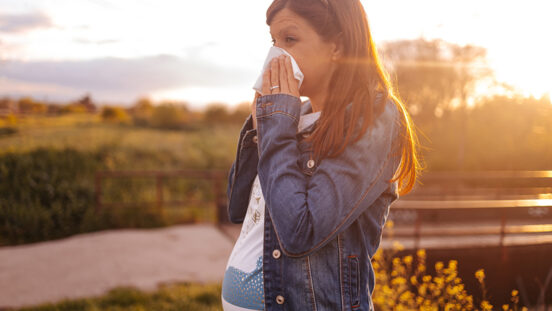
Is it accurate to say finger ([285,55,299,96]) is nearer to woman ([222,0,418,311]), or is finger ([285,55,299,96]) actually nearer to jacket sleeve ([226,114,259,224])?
woman ([222,0,418,311])

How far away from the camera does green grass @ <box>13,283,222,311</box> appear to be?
4023 mm

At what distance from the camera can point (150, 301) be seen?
4.25 metres

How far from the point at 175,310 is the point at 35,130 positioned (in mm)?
6960

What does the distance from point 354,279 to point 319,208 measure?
0.28 meters

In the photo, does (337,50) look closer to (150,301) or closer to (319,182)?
(319,182)

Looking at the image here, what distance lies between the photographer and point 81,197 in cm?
859

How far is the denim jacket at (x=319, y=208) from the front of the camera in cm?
107

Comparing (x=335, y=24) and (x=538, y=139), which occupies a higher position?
(x=335, y=24)

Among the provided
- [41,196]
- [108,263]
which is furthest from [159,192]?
[108,263]

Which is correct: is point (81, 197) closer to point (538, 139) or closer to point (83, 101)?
point (83, 101)

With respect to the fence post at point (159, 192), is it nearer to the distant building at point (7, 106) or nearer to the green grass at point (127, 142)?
the green grass at point (127, 142)

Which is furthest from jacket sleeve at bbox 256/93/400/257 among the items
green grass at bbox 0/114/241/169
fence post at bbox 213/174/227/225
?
green grass at bbox 0/114/241/169

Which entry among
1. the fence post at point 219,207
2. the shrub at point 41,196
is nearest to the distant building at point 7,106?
the shrub at point 41,196

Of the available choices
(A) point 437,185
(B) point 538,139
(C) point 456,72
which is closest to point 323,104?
(B) point 538,139
